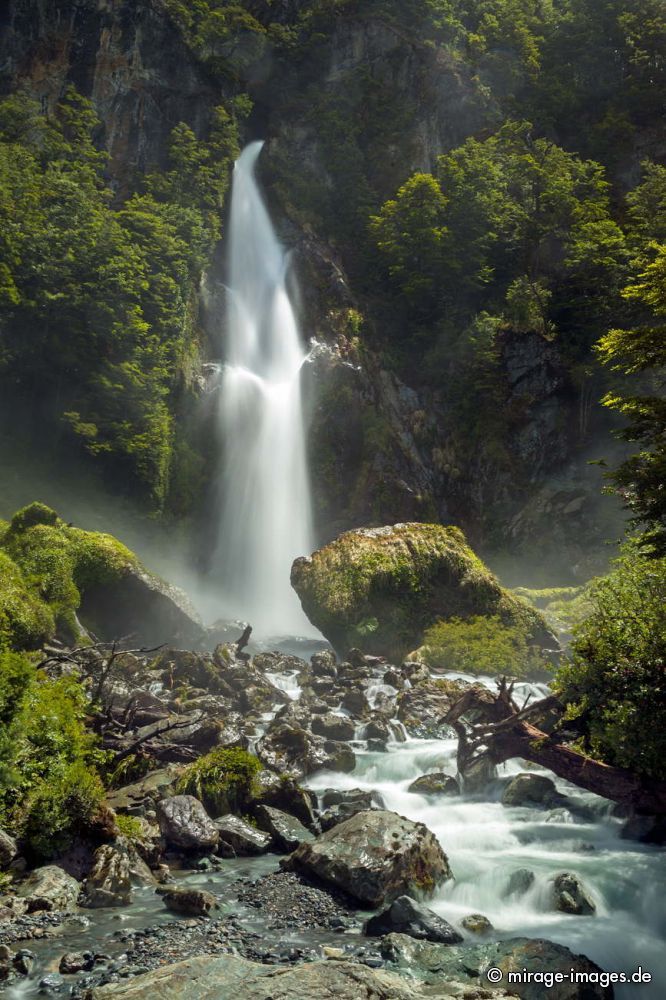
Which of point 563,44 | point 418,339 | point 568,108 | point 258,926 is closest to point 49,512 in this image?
point 258,926

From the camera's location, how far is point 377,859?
932cm

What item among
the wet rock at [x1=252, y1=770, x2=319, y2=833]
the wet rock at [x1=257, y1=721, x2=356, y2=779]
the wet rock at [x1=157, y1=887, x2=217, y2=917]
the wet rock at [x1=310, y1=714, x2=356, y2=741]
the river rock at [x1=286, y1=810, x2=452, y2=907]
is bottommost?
the wet rock at [x1=157, y1=887, x2=217, y2=917]

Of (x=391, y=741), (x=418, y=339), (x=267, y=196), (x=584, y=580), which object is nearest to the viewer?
(x=391, y=741)

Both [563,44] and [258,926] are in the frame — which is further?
[563,44]

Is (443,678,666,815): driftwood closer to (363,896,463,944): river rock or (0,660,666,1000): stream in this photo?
(0,660,666,1000): stream

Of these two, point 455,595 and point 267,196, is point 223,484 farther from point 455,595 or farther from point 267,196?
point 267,196

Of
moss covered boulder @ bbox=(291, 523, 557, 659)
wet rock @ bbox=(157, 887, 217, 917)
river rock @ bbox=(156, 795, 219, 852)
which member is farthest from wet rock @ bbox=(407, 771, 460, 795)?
moss covered boulder @ bbox=(291, 523, 557, 659)

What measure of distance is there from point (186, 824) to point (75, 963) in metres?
3.58

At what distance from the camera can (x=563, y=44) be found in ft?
180

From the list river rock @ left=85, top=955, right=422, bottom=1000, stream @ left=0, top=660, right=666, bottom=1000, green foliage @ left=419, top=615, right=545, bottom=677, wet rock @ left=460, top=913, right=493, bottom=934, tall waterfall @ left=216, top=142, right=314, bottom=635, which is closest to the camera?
river rock @ left=85, top=955, right=422, bottom=1000

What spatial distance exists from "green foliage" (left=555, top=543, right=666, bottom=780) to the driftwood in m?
0.28

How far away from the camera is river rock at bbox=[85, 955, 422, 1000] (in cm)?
554

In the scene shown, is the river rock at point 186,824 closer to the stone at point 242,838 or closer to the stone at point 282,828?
the stone at point 242,838

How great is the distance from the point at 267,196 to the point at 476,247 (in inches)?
645
